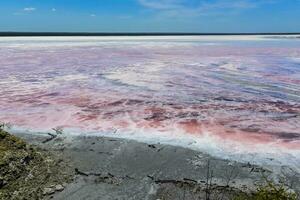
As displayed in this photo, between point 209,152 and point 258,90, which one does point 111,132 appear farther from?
point 258,90

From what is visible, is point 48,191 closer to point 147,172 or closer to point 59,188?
point 59,188

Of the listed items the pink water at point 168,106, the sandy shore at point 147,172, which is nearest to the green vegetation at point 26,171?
the sandy shore at point 147,172

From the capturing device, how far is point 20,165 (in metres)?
4.82

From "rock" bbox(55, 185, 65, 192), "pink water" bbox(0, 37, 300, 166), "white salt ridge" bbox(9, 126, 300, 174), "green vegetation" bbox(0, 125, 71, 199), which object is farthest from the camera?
"pink water" bbox(0, 37, 300, 166)

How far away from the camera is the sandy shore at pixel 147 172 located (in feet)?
14.8

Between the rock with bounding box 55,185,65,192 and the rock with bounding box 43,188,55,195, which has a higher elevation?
the rock with bounding box 43,188,55,195

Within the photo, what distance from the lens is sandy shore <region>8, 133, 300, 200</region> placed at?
4.52 m

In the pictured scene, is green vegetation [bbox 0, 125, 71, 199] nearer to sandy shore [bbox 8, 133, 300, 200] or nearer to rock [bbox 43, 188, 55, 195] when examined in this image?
rock [bbox 43, 188, 55, 195]

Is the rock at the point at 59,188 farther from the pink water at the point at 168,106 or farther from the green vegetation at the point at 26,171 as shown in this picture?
the pink water at the point at 168,106

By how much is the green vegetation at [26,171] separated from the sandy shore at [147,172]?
162mm

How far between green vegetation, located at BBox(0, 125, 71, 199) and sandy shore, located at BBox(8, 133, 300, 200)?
0.53 ft

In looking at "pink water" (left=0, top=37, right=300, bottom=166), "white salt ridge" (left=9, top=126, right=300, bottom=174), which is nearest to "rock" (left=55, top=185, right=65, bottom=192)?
"white salt ridge" (left=9, top=126, right=300, bottom=174)

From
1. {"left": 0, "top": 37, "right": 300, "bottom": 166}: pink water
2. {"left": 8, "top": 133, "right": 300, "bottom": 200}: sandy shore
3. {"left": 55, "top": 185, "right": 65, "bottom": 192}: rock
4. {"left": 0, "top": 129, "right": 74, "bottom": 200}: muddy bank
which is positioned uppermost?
{"left": 0, "top": 129, "right": 74, "bottom": 200}: muddy bank

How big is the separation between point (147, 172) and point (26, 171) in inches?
55.9
